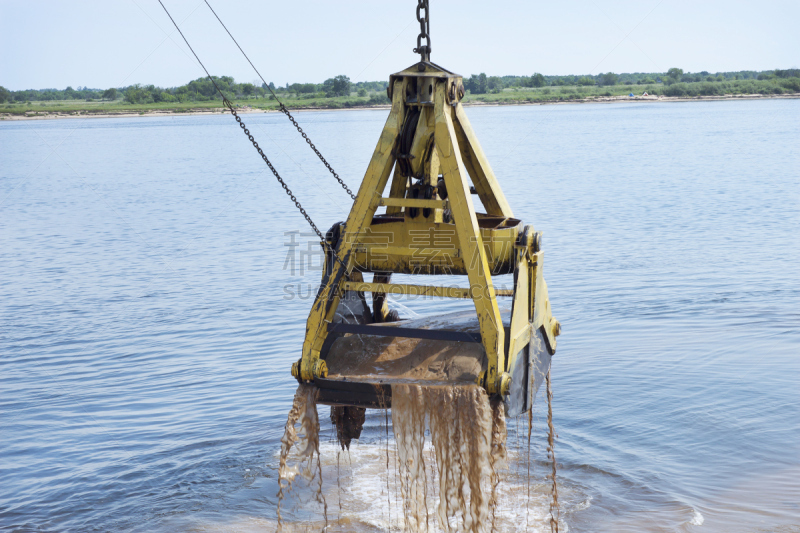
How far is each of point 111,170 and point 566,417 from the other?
1525 inches

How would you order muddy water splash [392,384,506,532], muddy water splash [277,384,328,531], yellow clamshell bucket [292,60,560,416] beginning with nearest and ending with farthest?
muddy water splash [392,384,506,532] → yellow clamshell bucket [292,60,560,416] → muddy water splash [277,384,328,531]

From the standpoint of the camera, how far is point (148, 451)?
317 inches

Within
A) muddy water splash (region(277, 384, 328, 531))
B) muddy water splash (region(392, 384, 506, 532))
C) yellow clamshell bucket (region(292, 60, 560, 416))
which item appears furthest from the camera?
muddy water splash (region(277, 384, 328, 531))

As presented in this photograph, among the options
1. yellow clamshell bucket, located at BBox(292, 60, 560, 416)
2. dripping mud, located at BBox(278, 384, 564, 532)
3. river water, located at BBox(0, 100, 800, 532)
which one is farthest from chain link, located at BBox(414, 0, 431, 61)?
river water, located at BBox(0, 100, 800, 532)

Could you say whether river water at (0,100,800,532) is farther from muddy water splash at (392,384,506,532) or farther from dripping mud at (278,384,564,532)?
muddy water splash at (392,384,506,532)

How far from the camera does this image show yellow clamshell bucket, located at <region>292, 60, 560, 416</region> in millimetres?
4871

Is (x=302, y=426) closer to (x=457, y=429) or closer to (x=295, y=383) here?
(x=457, y=429)

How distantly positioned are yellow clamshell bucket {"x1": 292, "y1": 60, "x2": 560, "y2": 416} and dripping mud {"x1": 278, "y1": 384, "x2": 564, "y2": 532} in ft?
0.65

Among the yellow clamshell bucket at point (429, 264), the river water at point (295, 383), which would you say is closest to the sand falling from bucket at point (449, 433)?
the yellow clamshell bucket at point (429, 264)

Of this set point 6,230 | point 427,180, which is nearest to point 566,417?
point 427,180

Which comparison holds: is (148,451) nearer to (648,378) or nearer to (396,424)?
(396,424)

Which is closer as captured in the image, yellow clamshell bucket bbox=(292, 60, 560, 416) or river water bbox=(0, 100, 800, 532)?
yellow clamshell bucket bbox=(292, 60, 560, 416)

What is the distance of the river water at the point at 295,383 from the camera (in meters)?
6.88

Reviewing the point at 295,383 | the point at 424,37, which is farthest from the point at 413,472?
the point at 295,383
